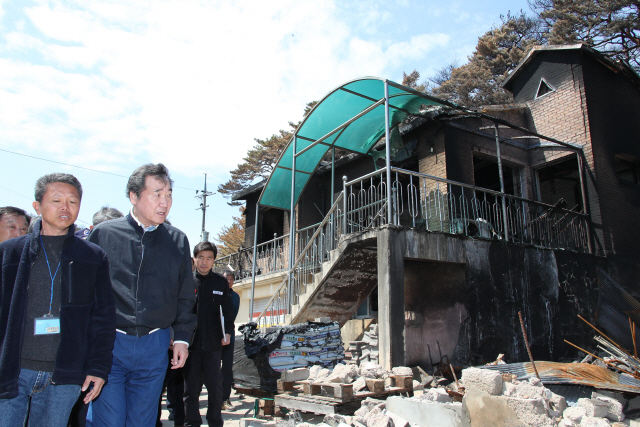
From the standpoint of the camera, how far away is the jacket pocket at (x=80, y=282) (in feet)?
7.36

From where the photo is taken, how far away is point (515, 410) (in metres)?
3.77

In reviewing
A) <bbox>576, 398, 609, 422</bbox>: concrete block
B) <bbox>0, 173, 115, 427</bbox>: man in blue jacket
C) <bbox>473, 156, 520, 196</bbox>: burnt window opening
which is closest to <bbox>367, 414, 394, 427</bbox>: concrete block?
<bbox>576, 398, 609, 422</bbox>: concrete block

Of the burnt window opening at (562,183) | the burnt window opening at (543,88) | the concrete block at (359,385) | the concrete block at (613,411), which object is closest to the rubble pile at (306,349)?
the concrete block at (359,385)

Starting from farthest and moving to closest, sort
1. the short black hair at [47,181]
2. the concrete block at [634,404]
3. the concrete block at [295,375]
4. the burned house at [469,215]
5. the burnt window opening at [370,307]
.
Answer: the burnt window opening at [370,307]
the burned house at [469,215]
the concrete block at [634,404]
the concrete block at [295,375]
the short black hair at [47,181]

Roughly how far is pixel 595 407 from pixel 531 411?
43.8 inches

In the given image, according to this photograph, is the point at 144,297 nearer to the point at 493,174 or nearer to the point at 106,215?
the point at 106,215

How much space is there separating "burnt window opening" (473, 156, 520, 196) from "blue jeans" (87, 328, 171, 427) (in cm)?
962

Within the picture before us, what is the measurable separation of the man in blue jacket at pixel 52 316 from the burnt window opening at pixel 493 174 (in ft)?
32.5

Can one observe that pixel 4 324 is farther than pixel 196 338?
No

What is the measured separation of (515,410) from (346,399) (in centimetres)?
157

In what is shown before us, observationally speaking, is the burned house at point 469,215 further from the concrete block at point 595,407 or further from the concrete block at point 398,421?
the concrete block at point 595,407

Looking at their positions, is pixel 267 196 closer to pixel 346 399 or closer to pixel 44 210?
pixel 346 399

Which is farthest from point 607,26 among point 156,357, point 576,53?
point 156,357

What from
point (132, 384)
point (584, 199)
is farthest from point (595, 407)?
point (584, 199)
